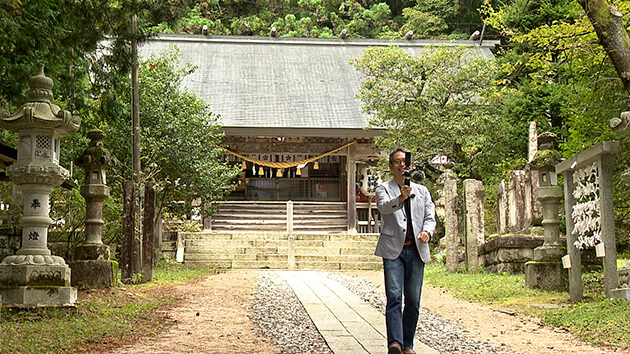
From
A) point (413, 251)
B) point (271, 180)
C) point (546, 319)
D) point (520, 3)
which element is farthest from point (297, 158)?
point (413, 251)

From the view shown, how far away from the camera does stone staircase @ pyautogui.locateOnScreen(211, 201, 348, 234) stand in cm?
2252

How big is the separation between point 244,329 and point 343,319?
4.00ft

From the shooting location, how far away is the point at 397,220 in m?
5.39

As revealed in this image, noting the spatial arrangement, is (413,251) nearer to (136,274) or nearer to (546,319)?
(546,319)

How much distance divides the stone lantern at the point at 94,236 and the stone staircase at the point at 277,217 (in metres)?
11.2

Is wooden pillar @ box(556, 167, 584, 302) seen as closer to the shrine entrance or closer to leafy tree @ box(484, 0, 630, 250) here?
leafy tree @ box(484, 0, 630, 250)

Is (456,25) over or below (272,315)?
over

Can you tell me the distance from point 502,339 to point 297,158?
16.8 metres

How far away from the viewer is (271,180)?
2653cm

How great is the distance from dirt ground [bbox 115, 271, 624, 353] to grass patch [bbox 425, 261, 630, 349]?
20 centimetres

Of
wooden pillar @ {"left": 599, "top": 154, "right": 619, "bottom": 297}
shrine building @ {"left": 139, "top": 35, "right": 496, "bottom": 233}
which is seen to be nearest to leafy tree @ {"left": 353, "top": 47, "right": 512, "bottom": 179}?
shrine building @ {"left": 139, "top": 35, "right": 496, "bottom": 233}

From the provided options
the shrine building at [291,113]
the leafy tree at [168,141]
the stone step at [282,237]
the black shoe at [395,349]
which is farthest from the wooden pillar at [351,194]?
the black shoe at [395,349]

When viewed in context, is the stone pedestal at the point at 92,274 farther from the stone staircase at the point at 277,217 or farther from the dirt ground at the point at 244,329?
the stone staircase at the point at 277,217

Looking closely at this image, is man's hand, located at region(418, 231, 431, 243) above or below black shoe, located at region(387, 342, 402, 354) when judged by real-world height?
above
